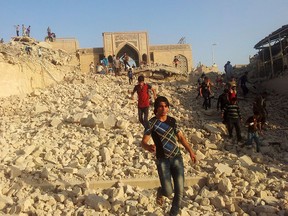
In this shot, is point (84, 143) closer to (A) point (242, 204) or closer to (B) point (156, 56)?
(A) point (242, 204)

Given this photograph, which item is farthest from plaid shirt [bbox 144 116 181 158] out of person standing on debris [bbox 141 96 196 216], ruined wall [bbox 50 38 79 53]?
ruined wall [bbox 50 38 79 53]

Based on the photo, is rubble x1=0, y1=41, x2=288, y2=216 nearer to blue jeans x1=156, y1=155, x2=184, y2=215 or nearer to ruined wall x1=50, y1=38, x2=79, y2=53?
blue jeans x1=156, y1=155, x2=184, y2=215

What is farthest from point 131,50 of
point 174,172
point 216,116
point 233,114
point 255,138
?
point 174,172

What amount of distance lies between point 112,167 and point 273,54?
1193 centimetres

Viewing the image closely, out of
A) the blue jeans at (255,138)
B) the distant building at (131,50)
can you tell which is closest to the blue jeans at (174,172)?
the blue jeans at (255,138)

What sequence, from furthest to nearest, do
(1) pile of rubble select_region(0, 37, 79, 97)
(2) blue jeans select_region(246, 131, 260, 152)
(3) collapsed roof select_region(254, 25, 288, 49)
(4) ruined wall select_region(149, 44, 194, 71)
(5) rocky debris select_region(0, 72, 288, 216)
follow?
(4) ruined wall select_region(149, 44, 194, 71) < (3) collapsed roof select_region(254, 25, 288, 49) < (1) pile of rubble select_region(0, 37, 79, 97) < (2) blue jeans select_region(246, 131, 260, 152) < (5) rocky debris select_region(0, 72, 288, 216)

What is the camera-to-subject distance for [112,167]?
5.94m

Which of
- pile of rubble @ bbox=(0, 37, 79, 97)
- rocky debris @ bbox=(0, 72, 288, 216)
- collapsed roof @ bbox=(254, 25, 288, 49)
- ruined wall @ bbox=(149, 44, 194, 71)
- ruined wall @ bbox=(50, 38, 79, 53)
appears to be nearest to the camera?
rocky debris @ bbox=(0, 72, 288, 216)

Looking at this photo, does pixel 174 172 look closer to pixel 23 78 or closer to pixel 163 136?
pixel 163 136

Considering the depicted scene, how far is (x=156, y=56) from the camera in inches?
1083

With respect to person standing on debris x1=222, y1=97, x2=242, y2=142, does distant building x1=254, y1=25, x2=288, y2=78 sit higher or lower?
higher

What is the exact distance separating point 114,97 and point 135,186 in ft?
22.9

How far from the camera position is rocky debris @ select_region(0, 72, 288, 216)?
15.4 feet

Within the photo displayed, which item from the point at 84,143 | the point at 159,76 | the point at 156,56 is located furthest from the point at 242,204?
the point at 156,56
